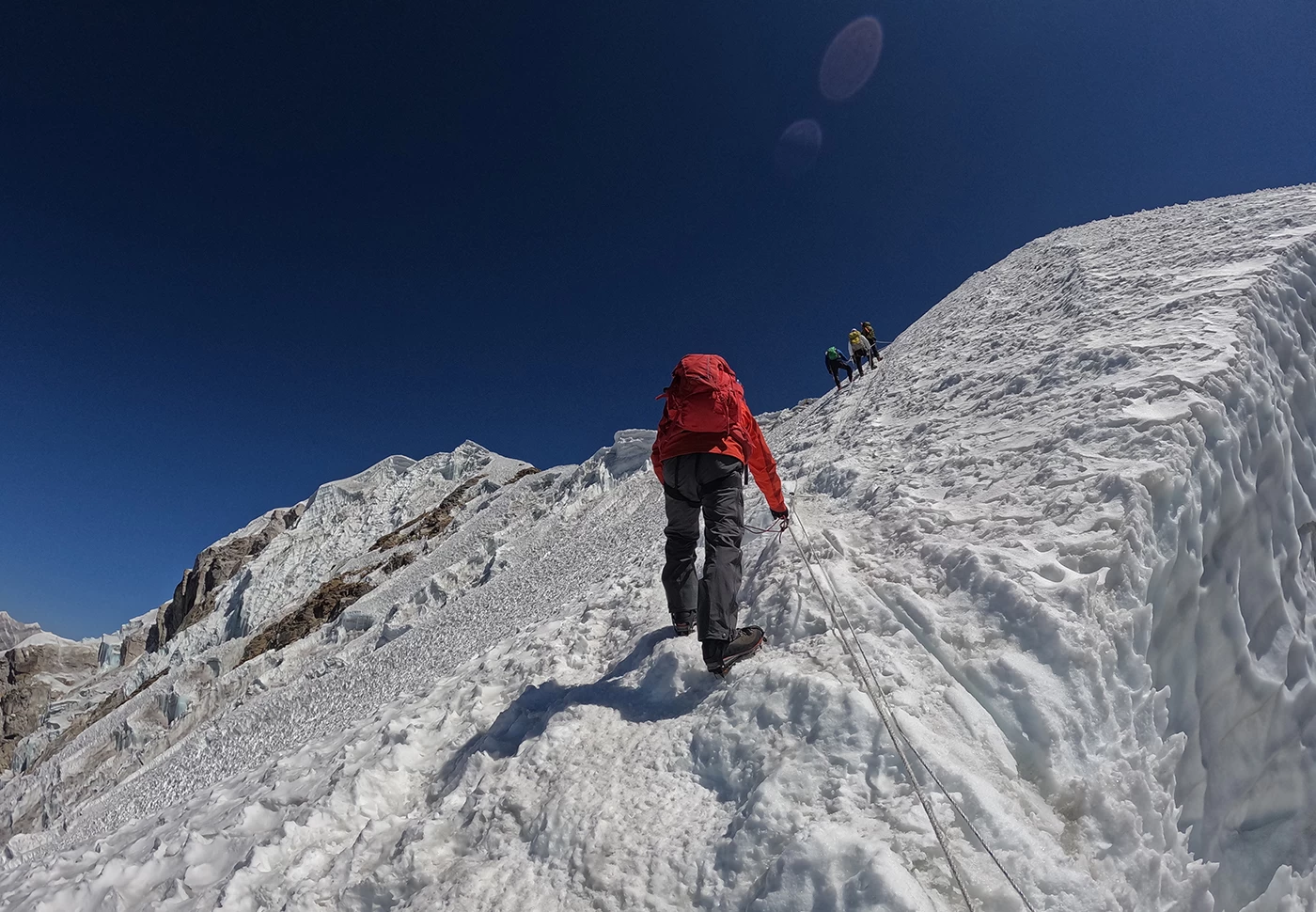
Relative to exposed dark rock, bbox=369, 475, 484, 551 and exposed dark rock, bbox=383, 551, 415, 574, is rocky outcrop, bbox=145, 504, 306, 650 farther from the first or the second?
Answer: exposed dark rock, bbox=383, 551, 415, 574

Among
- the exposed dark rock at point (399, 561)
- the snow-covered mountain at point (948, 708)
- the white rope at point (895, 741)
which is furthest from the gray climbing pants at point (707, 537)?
the exposed dark rock at point (399, 561)

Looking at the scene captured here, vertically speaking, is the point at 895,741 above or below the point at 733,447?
below

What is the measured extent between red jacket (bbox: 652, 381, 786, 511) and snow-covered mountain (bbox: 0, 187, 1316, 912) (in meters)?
0.78

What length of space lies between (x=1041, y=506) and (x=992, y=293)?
11.6 m

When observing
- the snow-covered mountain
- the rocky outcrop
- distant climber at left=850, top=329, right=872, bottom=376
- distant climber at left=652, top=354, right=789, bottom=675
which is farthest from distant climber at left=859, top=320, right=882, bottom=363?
the rocky outcrop

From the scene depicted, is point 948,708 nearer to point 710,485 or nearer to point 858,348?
point 710,485

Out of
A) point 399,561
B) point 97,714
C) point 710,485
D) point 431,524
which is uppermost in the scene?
point 431,524

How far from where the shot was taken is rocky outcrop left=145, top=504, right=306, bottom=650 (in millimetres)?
40688

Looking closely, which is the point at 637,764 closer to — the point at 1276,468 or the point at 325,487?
the point at 1276,468

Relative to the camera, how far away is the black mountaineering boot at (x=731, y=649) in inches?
146

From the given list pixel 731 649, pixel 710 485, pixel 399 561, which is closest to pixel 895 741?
pixel 731 649

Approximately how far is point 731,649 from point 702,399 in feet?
5.65

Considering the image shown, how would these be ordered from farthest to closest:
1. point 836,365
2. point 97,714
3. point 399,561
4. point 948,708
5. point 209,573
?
point 209,573 → point 97,714 → point 399,561 → point 836,365 → point 948,708

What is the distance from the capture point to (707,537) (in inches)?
159
